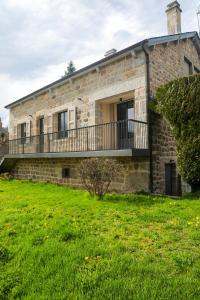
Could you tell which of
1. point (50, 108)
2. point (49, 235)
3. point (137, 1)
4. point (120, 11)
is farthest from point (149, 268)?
point (50, 108)

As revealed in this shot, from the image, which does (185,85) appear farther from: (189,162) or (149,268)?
(149,268)

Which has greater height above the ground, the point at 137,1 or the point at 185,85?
the point at 137,1

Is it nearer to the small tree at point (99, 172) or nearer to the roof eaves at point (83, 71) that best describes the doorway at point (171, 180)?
the small tree at point (99, 172)

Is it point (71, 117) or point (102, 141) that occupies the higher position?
point (71, 117)

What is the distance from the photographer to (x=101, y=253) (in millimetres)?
3861

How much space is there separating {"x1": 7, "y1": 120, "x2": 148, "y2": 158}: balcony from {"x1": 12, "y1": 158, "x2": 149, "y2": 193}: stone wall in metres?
0.58

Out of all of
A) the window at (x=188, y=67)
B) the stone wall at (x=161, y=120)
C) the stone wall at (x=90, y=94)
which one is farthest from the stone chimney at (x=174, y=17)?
the stone wall at (x=90, y=94)

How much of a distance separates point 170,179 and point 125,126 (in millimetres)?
2970

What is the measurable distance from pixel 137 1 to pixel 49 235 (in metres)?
7.39

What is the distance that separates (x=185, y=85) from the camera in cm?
813

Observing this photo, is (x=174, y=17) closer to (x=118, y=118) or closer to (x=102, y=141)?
(x=118, y=118)

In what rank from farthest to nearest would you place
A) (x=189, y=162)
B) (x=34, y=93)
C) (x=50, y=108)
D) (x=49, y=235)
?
(x=34, y=93) < (x=50, y=108) < (x=189, y=162) < (x=49, y=235)

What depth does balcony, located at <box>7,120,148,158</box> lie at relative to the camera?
30.8ft

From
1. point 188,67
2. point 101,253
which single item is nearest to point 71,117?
point 188,67
